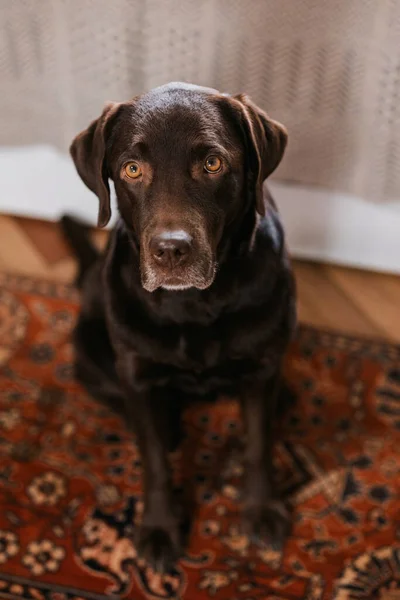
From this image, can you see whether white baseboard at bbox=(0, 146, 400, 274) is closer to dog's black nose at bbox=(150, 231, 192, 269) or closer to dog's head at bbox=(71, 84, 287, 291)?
dog's head at bbox=(71, 84, 287, 291)

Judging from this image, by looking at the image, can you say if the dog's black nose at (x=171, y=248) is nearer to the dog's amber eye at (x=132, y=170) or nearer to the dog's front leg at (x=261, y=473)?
the dog's amber eye at (x=132, y=170)

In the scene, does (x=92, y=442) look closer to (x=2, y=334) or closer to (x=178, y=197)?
(x=2, y=334)

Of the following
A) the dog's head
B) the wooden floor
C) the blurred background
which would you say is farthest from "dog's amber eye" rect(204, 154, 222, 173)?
the wooden floor

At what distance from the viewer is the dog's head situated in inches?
50.1

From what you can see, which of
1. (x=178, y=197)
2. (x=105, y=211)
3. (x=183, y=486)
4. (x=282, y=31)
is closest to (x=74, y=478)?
(x=183, y=486)

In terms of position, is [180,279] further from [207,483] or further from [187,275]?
[207,483]

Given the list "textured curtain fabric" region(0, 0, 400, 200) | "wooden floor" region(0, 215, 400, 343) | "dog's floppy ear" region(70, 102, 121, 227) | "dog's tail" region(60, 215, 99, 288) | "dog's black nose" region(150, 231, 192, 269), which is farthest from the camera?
"wooden floor" region(0, 215, 400, 343)

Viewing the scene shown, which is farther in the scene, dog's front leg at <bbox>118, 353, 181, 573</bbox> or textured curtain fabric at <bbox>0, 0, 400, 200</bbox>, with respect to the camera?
textured curtain fabric at <bbox>0, 0, 400, 200</bbox>

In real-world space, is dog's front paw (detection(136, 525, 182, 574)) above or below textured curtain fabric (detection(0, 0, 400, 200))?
below

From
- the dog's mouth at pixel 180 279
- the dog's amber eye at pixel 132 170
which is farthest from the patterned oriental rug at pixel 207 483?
the dog's amber eye at pixel 132 170

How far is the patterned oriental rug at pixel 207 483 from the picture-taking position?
164cm

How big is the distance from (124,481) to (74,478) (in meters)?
0.13

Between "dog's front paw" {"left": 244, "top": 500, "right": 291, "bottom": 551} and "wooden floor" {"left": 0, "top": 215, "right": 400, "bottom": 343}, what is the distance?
2.22 feet

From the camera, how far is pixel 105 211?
1.42 meters
